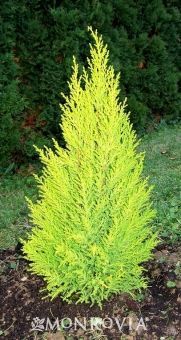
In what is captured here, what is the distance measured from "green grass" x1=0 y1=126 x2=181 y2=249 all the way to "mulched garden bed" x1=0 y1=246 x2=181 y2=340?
657 millimetres

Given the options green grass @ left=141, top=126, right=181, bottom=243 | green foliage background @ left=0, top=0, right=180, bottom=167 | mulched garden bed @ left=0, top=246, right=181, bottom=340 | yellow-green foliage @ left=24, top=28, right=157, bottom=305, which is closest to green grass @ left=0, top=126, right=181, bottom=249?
green grass @ left=141, top=126, right=181, bottom=243

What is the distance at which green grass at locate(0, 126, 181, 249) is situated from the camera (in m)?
4.29

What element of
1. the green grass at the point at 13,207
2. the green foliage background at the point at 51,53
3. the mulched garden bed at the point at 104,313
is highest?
the green foliage background at the point at 51,53

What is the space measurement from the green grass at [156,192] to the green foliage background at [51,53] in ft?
1.72

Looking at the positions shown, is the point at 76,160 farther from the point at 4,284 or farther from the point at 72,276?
the point at 4,284

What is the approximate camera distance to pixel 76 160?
2887mm

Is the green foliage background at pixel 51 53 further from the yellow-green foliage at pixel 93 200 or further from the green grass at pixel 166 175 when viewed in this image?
the yellow-green foliage at pixel 93 200

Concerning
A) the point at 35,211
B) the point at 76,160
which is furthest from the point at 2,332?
the point at 76,160

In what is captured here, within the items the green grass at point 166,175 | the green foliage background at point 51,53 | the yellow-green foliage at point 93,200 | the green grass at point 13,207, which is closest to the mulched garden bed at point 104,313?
the yellow-green foliage at point 93,200

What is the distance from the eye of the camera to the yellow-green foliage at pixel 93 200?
2.78 m

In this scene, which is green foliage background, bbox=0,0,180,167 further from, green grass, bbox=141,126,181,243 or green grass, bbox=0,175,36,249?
green grass, bbox=141,126,181,243

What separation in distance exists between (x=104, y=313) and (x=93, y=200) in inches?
33.4

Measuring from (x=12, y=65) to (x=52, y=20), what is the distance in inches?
41.3

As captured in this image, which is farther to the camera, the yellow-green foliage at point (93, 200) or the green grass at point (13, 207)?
the green grass at point (13, 207)
